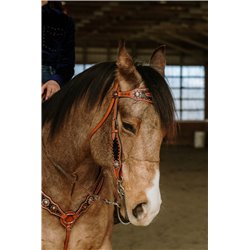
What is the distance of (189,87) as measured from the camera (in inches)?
610

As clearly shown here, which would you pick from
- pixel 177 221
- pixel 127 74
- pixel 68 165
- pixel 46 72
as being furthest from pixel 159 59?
pixel 177 221

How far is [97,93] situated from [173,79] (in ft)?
44.5

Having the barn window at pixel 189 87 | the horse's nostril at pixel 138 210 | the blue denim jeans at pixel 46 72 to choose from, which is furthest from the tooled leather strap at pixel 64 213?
the barn window at pixel 189 87

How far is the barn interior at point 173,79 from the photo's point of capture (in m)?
4.59

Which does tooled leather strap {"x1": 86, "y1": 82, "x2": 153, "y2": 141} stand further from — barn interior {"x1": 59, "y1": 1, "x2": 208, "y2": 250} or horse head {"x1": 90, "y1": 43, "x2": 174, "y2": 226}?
barn interior {"x1": 59, "y1": 1, "x2": 208, "y2": 250}

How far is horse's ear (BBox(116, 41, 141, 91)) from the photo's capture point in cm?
179

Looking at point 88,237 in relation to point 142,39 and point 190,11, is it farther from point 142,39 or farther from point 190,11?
point 142,39

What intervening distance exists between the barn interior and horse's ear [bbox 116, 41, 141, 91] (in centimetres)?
16

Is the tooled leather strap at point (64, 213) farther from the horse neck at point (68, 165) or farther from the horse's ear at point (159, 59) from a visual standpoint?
the horse's ear at point (159, 59)

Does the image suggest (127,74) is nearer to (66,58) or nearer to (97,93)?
(97,93)

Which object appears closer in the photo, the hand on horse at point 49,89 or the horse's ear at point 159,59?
the horse's ear at point 159,59

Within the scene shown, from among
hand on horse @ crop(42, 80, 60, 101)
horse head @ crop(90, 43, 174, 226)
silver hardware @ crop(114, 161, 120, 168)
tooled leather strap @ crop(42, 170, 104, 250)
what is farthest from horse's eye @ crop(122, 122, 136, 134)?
hand on horse @ crop(42, 80, 60, 101)

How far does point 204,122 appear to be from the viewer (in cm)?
1205
